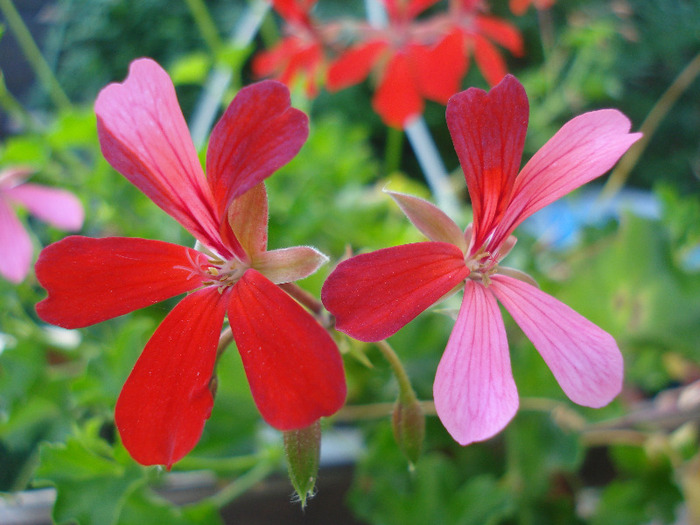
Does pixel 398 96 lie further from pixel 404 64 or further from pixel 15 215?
pixel 15 215

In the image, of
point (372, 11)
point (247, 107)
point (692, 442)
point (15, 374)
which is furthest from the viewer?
point (372, 11)

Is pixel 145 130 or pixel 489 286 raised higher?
pixel 145 130

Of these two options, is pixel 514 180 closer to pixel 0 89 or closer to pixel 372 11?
pixel 0 89

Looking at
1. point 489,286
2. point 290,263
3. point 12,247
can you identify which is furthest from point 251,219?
point 12,247

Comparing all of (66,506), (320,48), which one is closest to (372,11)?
(320,48)

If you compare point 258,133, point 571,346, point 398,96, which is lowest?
point 398,96

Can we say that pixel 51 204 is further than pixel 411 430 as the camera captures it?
Yes
